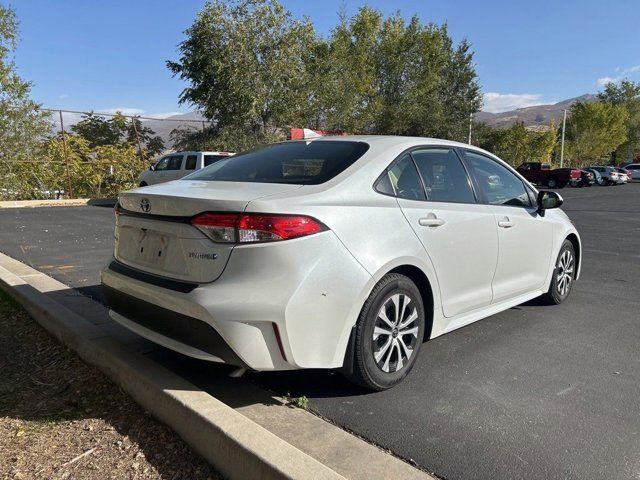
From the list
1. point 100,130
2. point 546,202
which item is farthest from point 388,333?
point 100,130

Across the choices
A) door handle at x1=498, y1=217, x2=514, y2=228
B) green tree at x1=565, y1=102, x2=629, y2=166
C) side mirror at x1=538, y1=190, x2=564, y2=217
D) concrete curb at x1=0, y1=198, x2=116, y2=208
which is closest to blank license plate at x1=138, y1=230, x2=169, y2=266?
door handle at x1=498, y1=217, x2=514, y2=228

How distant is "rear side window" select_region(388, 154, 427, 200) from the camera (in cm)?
328

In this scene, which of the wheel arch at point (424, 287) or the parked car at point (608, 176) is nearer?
the wheel arch at point (424, 287)

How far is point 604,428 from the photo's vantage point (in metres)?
2.73

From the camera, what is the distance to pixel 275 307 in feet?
8.32

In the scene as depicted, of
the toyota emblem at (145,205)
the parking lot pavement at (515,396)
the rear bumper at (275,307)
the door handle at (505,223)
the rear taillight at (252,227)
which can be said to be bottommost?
the parking lot pavement at (515,396)

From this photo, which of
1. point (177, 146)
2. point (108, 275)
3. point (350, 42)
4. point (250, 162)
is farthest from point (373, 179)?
point (350, 42)

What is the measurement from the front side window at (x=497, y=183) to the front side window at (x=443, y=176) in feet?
0.65

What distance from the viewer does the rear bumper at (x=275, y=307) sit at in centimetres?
254

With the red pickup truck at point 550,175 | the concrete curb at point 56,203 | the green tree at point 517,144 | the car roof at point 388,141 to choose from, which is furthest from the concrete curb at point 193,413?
the green tree at point 517,144

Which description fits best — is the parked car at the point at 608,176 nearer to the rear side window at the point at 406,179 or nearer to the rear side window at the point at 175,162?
the rear side window at the point at 175,162

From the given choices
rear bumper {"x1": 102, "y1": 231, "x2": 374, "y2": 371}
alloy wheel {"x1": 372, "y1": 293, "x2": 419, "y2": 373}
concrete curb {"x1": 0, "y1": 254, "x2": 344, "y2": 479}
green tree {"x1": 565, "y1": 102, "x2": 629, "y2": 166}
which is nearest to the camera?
concrete curb {"x1": 0, "y1": 254, "x2": 344, "y2": 479}

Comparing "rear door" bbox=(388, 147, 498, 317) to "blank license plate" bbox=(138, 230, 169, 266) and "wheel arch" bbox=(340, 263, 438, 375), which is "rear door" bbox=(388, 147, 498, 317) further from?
"blank license plate" bbox=(138, 230, 169, 266)

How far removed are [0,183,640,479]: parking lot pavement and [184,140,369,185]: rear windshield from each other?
4.24 ft
